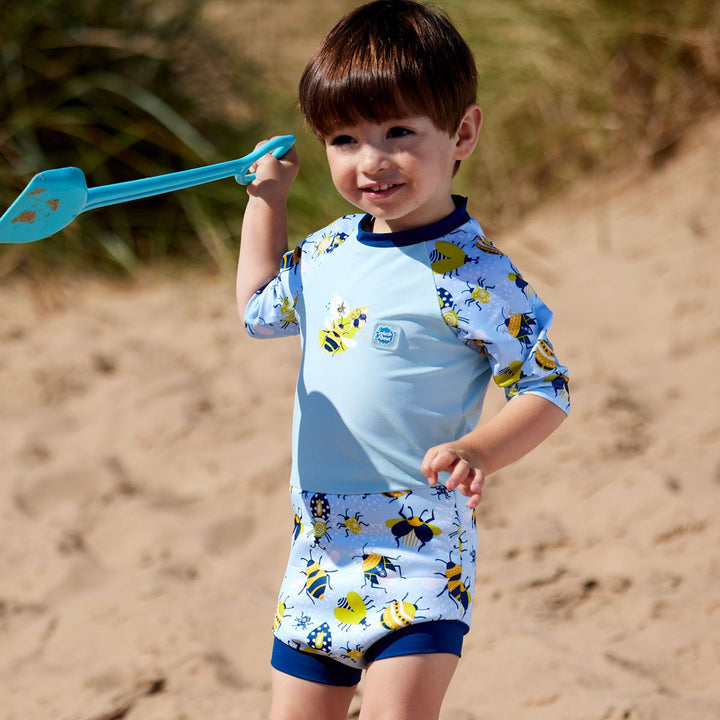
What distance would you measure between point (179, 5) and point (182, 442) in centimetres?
223

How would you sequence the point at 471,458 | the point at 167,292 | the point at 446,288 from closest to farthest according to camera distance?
the point at 471,458, the point at 446,288, the point at 167,292

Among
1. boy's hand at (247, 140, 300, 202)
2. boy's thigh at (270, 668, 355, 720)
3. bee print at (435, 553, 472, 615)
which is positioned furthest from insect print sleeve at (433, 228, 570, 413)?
boy's thigh at (270, 668, 355, 720)

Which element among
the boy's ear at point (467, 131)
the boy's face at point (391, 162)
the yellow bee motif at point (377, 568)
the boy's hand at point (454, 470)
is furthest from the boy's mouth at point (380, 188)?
the yellow bee motif at point (377, 568)

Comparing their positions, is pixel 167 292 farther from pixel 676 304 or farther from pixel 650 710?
pixel 650 710

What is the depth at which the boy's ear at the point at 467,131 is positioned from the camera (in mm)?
1504

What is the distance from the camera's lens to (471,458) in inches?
53.2

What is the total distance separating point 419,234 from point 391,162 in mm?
110

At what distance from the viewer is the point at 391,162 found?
1.44 m

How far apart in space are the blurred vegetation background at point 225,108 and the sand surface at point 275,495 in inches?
5.8

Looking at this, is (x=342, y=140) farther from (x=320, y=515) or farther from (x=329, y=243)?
(x=320, y=515)

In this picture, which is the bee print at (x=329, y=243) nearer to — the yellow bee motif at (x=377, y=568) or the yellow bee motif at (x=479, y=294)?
the yellow bee motif at (x=479, y=294)

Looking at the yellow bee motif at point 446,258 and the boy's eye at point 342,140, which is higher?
the boy's eye at point 342,140

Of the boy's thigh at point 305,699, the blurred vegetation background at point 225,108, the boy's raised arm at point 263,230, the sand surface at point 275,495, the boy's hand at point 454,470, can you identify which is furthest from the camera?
the blurred vegetation background at point 225,108

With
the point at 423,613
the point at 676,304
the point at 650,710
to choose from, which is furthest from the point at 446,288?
the point at 676,304
